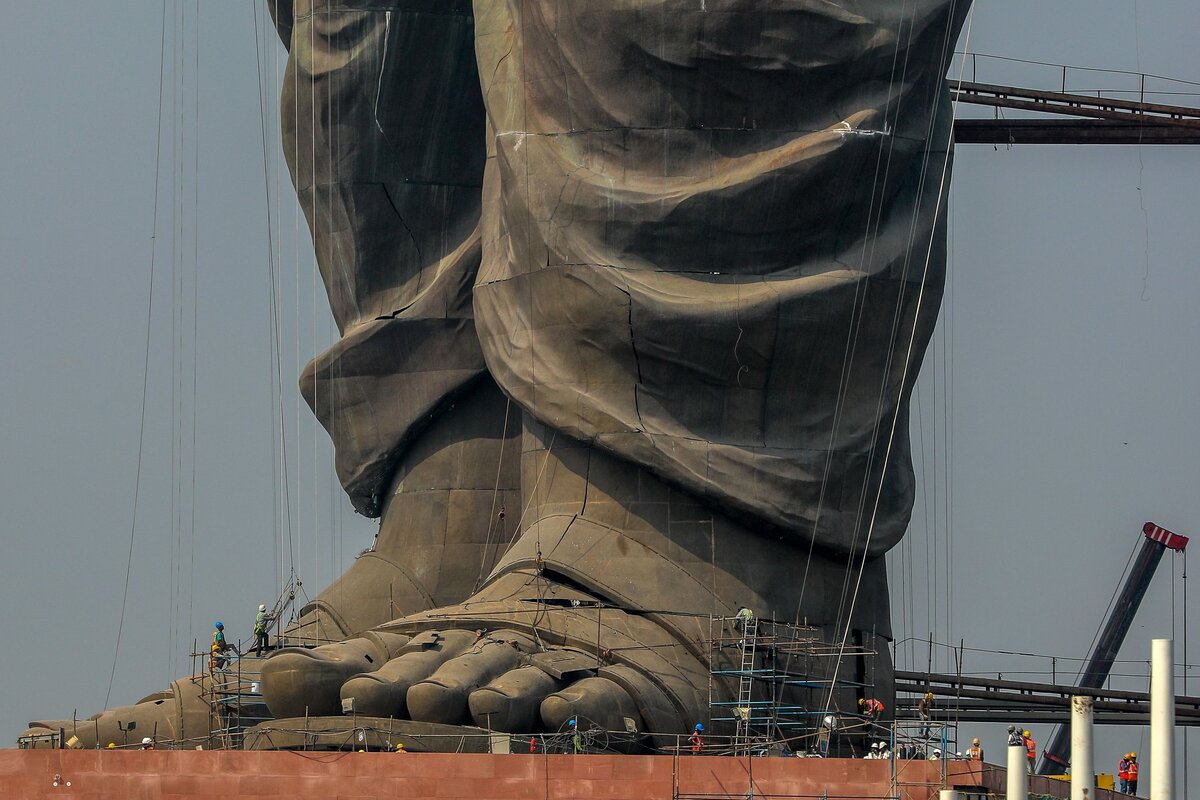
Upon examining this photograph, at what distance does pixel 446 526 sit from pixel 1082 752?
2331 cm

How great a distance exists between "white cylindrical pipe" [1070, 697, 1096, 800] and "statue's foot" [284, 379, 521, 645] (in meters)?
22.3

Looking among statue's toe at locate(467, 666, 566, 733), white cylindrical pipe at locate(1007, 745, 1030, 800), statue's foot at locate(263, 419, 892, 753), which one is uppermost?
statue's foot at locate(263, 419, 892, 753)

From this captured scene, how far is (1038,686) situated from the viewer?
48156 millimetres

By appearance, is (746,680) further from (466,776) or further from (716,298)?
(466,776)

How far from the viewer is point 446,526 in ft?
145

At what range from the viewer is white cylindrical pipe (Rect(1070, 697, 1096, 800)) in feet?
70.8

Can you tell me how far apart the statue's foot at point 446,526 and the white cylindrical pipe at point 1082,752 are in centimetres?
2232

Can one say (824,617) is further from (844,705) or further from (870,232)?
(870,232)

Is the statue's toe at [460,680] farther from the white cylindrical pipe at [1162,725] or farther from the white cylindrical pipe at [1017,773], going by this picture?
the white cylindrical pipe at [1162,725]

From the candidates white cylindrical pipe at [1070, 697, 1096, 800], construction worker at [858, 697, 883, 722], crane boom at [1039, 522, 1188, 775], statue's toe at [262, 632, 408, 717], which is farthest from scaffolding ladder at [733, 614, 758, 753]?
crane boom at [1039, 522, 1188, 775]

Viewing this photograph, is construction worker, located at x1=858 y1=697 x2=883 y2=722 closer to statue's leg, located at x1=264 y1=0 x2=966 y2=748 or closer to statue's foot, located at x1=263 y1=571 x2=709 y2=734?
statue's leg, located at x1=264 y1=0 x2=966 y2=748

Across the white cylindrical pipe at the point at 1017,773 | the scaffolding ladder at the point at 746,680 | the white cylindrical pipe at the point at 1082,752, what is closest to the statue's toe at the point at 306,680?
the scaffolding ladder at the point at 746,680

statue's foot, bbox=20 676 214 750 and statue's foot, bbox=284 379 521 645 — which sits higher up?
statue's foot, bbox=284 379 521 645

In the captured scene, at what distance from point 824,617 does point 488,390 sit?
7608 mm
